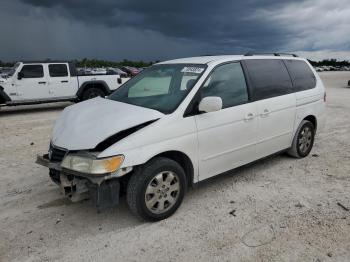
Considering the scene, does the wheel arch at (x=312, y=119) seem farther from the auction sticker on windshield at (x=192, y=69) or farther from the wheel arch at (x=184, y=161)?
the wheel arch at (x=184, y=161)

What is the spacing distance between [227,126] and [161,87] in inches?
40.0

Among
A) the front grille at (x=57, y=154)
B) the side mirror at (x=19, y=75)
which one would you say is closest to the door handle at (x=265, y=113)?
the front grille at (x=57, y=154)

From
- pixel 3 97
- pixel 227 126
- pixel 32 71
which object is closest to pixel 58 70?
pixel 32 71

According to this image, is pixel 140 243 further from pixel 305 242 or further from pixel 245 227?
pixel 305 242

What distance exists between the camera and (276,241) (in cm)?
329

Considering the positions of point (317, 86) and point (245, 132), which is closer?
point (245, 132)

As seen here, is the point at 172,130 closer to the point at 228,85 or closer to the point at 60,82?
the point at 228,85

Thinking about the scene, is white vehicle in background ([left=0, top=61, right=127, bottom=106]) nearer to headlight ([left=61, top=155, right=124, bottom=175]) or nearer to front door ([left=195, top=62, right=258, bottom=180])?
front door ([left=195, top=62, right=258, bottom=180])

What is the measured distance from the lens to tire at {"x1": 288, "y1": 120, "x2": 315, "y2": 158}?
5559mm

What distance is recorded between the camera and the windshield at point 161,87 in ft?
12.9

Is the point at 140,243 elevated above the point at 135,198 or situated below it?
below

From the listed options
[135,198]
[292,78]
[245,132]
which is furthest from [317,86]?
[135,198]

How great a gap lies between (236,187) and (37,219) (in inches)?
99.9

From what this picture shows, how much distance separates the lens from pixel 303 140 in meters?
5.73
